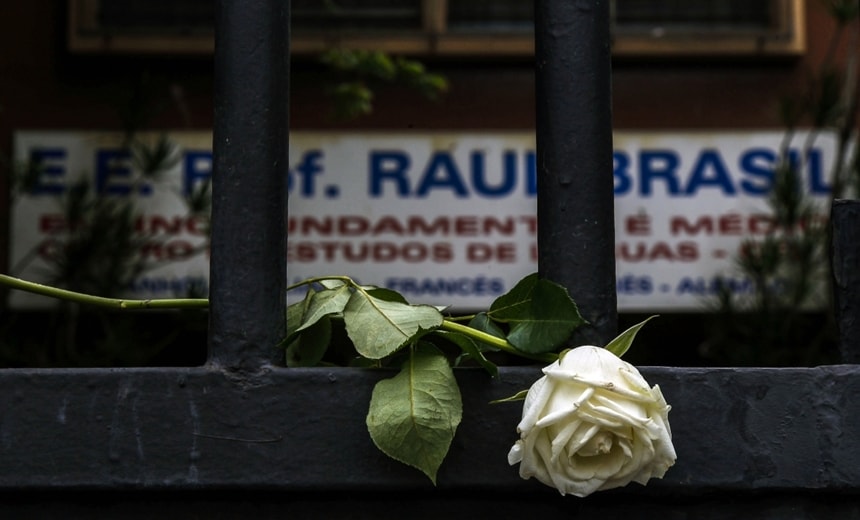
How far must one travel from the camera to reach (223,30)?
3.40 ft

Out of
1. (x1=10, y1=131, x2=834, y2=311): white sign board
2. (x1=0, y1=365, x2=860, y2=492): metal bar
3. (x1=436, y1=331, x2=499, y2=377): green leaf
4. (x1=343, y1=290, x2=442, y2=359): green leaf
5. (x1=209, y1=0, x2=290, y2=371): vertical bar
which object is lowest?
(x1=0, y1=365, x2=860, y2=492): metal bar

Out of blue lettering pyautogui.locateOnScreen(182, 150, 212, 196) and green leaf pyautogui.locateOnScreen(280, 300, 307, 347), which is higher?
blue lettering pyautogui.locateOnScreen(182, 150, 212, 196)

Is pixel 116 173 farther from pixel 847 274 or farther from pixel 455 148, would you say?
pixel 847 274

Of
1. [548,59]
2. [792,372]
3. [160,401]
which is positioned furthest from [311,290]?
[792,372]

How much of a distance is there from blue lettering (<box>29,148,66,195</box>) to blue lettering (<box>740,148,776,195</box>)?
2.10 metres

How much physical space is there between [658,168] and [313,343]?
2.59 meters

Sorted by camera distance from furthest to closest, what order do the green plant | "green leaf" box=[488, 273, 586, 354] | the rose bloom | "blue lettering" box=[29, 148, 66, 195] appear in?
"blue lettering" box=[29, 148, 66, 195], the green plant, "green leaf" box=[488, 273, 586, 354], the rose bloom

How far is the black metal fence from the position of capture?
0.95m

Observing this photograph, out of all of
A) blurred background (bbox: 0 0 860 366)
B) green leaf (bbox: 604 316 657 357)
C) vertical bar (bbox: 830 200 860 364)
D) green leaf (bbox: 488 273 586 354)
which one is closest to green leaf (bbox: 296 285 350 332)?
green leaf (bbox: 488 273 586 354)

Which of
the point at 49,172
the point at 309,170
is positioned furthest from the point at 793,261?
the point at 49,172

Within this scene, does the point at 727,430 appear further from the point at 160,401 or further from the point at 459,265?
the point at 459,265

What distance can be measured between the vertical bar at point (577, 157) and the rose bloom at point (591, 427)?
0.14 meters

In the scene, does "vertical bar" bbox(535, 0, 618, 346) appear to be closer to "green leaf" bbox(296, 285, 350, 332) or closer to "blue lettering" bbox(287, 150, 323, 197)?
"green leaf" bbox(296, 285, 350, 332)

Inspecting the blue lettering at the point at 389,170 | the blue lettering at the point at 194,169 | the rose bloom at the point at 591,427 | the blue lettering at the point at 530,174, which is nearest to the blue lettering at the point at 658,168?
the blue lettering at the point at 530,174
